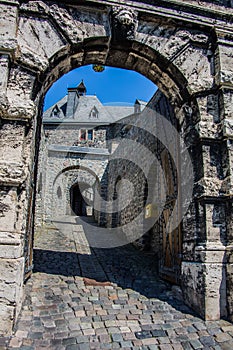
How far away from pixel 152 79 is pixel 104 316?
317 cm

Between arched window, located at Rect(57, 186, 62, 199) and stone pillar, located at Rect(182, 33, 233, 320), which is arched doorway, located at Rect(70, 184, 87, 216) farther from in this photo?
stone pillar, located at Rect(182, 33, 233, 320)

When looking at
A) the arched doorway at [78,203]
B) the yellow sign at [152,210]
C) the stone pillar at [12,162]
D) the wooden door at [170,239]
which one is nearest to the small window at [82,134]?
the arched doorway at [78,203]

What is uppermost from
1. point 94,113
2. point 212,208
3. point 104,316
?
point 94,113

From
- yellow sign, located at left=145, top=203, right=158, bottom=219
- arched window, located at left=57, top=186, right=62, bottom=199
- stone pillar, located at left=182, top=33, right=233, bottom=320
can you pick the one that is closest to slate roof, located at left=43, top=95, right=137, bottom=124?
arched window, located at left=57, top=186, right=62, bottom=199

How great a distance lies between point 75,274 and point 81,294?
752mm

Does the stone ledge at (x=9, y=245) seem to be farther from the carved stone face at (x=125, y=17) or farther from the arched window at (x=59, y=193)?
the arched window at (x=59, y=193)

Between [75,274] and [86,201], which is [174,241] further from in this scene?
[86,201]

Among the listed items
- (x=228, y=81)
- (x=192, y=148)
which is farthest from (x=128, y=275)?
(x=228, y=81)

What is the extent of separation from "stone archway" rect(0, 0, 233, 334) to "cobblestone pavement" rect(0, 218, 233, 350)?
24 centimetres

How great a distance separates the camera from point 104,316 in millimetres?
3135

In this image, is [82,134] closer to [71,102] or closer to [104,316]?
[71,102]

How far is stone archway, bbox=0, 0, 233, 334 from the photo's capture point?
118 inches

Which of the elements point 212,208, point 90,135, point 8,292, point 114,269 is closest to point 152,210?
point 114,269

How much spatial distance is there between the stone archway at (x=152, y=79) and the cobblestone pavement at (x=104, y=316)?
0.24m
